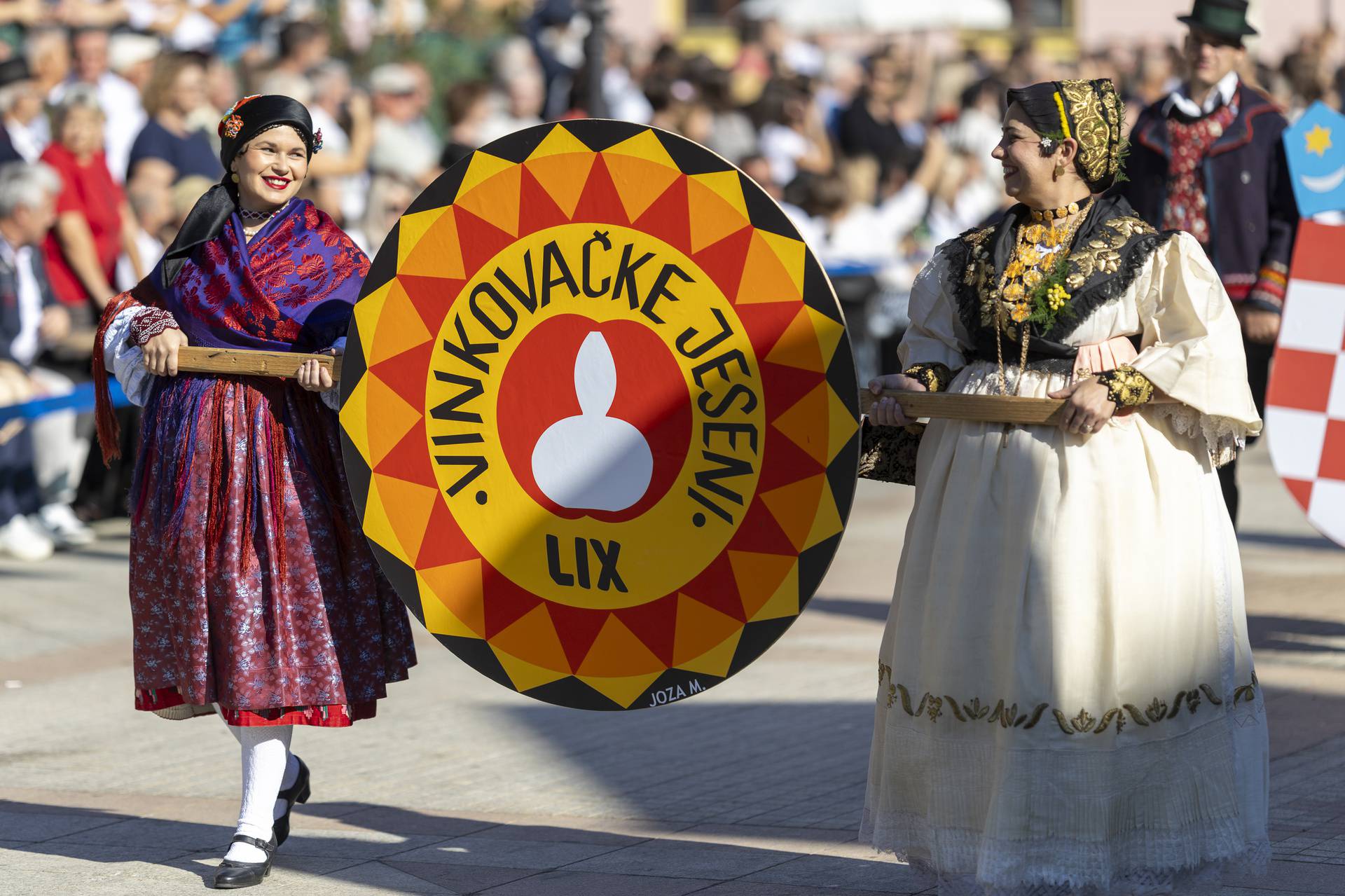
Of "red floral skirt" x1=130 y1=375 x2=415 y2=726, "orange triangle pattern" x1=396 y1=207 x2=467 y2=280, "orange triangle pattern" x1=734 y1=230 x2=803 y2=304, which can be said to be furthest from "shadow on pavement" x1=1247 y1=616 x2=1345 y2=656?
"orange triangle pattern" x1=396 y1=207 x2=467 y2=280

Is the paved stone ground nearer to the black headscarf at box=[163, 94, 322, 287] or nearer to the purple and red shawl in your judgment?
the purple and red shawl

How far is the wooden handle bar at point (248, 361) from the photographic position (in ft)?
14.5

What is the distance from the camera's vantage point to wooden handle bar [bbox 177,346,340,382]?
14.5ft

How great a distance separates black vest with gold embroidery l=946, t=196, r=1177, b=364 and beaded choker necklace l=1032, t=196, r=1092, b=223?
2 cm

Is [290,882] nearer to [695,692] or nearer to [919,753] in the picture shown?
[695,692]

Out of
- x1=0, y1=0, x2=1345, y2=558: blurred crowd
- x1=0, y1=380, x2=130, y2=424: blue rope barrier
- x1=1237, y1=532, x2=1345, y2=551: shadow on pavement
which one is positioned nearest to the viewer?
x1=0, y1=380, x2=130, y2=424: blue rope barrier

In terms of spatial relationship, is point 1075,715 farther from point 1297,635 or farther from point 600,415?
point 1297,635

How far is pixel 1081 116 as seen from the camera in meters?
4.09

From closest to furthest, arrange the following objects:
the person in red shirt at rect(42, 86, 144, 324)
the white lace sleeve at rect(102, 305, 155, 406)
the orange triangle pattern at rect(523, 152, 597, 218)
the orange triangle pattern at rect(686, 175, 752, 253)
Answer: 1. the orange triangle pattern at rect(686, 175, 752, 253)
2. the orange triangle pattern at rect(523, 152, 597, 218)
3. the white lace sleeve at rect(102, 305, 155, 406)
4. the person in red shirt at rect(42, 86, 144, 324)

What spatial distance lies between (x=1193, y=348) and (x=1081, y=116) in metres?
0.52

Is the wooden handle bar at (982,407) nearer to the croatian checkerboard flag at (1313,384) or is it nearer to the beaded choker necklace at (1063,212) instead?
the beaded choker necklace at (1063,212)

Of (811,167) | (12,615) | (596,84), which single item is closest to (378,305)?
(12,615)

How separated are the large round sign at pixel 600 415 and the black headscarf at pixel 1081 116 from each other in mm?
556

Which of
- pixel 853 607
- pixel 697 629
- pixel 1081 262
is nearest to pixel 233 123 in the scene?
pixel 697 629
